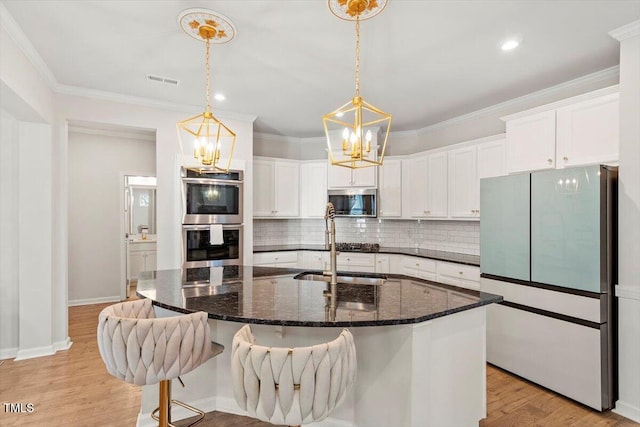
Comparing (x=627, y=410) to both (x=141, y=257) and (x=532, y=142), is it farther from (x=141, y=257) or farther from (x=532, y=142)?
(x=141, y=257)

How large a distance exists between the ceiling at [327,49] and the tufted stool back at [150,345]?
1965 mm

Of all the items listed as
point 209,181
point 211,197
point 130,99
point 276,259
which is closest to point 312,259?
point 276,259

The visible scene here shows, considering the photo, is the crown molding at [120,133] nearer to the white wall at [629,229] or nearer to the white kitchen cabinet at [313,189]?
the white kitchen cabinet at [313,189]

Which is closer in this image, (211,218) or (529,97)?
(529,97)

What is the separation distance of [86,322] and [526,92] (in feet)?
19.9

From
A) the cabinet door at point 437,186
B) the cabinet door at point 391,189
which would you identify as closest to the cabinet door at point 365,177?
the cabinet door at point 391,189

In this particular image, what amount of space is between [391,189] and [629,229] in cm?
288

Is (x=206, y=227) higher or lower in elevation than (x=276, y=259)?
higher

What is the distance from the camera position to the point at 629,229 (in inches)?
99.0

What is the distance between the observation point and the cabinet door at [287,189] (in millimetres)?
5340

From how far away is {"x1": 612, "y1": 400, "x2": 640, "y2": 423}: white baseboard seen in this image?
2426 mm

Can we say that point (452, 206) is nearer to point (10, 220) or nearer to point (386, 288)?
point (386, 288)

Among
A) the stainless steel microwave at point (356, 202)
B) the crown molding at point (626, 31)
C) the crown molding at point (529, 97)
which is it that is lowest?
the stainless steel microwave at point (356, 202)

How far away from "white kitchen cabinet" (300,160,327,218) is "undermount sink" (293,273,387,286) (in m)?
2.68
